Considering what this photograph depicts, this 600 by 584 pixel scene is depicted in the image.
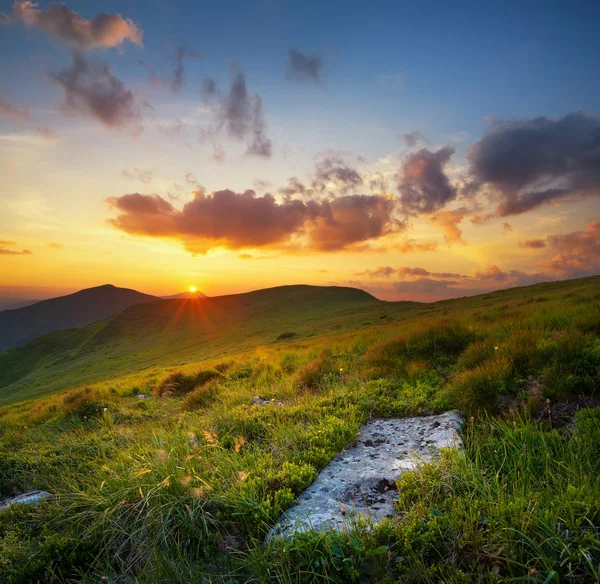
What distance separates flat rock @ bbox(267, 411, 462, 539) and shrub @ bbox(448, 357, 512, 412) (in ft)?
1.22

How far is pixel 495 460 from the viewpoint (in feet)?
15.5

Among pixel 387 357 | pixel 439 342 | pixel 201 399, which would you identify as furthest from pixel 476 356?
pixel 201 399

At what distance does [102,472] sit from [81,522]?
3.07 ft

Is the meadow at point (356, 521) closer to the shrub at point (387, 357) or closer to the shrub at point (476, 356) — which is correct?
the shrub at point (476, 356)

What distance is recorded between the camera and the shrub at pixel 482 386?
6547mm

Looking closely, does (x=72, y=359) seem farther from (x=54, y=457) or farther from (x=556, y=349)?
(x=556, y=349)

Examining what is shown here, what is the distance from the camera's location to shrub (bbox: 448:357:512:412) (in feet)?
21.5

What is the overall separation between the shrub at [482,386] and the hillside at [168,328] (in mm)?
62748

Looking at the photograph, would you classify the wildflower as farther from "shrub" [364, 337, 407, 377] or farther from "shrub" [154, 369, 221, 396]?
"shrub" [154, 369, 221, 396]

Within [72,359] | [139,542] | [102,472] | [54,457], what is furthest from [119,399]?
[72,359]

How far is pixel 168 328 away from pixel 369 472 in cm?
10847

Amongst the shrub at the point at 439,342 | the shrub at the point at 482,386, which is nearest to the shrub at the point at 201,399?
the shrub at the point at 439,342

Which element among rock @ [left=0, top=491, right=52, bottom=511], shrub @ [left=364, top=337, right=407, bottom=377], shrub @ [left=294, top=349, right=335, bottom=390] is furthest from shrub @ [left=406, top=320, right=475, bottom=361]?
rock @ [left=0, top=491, right=52, bottom=511]

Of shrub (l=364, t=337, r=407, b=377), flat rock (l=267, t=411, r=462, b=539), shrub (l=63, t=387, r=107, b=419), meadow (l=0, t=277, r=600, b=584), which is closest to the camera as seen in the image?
meadow (l=0, t=277, r=600, b=584)
